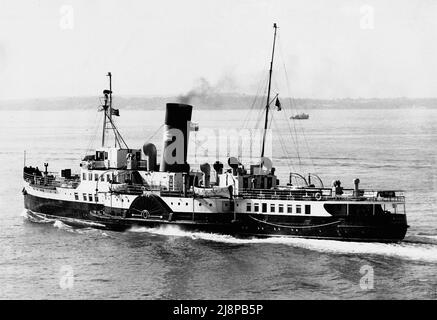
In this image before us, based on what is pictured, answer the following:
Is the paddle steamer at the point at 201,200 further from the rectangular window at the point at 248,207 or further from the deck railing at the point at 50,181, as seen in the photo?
the deck railing at the point at 50,181

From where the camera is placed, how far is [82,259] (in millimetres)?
33031

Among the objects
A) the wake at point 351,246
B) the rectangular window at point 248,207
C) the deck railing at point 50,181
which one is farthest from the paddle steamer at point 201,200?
the wake at point 351,246

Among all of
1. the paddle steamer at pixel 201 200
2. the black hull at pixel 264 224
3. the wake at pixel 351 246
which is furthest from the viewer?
the paddle steamer at pixel 201 200

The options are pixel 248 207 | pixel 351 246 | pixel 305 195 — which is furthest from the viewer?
pixel 248 207

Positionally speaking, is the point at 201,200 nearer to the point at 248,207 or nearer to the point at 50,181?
the point at 248,207

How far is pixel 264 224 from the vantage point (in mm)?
37438

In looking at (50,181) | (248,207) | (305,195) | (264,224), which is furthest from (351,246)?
(50,181)

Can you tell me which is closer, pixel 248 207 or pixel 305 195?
pixel 305 195

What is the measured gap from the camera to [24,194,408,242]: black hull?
35188 millimetres

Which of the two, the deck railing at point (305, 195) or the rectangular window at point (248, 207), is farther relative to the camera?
the rectangular window at point (248, 207)

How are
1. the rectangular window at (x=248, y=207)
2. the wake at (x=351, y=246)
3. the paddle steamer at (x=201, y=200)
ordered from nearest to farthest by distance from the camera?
the wake at (x=351, y=246) → the paddle steamer at (x=201, y=200) → the rectangular window at (x=248, y=207)

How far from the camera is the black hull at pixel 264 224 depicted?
35188 mm

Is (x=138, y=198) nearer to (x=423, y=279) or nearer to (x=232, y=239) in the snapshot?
(x=232, y=239)

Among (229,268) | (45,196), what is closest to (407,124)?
(45,196)
